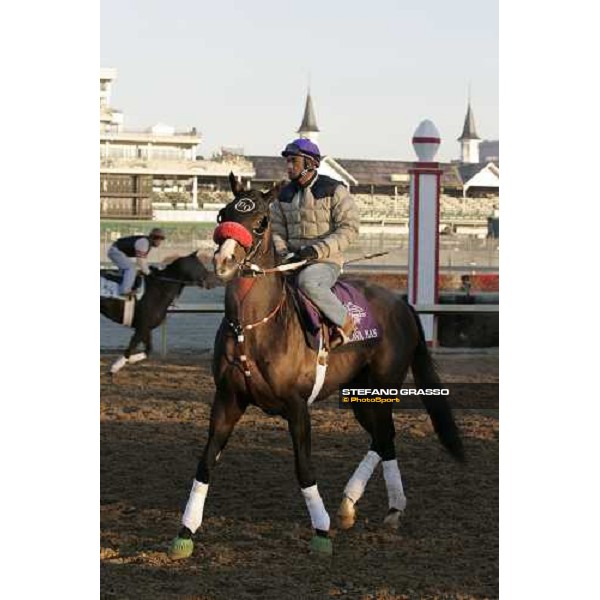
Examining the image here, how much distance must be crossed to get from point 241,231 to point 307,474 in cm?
168

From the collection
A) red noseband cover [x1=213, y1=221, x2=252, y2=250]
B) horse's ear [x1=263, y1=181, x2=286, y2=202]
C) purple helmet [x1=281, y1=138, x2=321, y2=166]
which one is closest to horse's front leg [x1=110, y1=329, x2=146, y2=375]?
purple helmet [x1=281, y1=138, x2=321, y2=166]

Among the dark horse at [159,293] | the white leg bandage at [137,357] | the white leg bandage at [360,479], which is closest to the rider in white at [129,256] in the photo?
the dark horse at [159,293]

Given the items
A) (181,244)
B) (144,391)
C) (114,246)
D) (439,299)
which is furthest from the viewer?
(181,244)

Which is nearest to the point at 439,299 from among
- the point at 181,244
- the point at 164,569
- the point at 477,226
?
the point at 164,569

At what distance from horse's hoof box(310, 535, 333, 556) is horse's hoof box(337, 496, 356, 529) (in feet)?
2.09

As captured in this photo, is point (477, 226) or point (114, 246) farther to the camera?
point (477, 226)

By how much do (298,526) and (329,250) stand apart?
1.95 meters

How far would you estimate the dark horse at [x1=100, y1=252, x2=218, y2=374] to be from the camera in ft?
50.1

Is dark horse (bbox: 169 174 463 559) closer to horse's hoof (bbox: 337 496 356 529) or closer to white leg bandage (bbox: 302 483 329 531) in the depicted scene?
white leg bandage (bbox: 302 483 329 531)

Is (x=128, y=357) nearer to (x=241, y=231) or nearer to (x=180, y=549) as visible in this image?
(x=180, y=549)

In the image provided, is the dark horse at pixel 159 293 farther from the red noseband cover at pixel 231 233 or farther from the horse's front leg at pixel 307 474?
the red noseband cover at pixel 231 233

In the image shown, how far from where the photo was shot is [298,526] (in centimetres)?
778

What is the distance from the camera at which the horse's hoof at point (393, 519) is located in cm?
788
